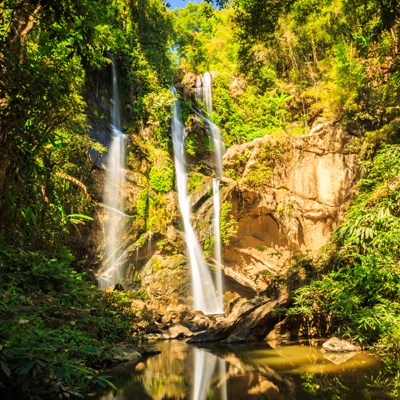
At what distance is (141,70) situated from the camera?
21.2 metres

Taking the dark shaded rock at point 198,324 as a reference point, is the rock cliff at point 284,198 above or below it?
above

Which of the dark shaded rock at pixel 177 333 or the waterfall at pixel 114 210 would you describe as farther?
the waterfall at pixel 114 210

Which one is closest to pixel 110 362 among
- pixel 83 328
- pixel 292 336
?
pixel 83 328

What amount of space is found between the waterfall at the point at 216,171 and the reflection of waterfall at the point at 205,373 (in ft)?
27.8

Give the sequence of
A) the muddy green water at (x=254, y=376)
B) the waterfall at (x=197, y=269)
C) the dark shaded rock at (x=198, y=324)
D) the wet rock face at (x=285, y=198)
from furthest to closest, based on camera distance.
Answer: the waterfall at (x=197, y=269) < the wet rock face at (x=285, y=198) < the dark shaded rock at (x=198, y=324) < the muddy green water at (x=254, y=376)

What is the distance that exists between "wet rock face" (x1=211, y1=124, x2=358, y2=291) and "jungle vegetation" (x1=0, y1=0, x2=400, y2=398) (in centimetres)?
135

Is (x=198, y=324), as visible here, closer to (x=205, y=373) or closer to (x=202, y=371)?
(x=202, y=371)

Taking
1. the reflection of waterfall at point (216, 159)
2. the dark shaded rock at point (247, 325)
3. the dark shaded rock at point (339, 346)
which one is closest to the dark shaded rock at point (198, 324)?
the dark shaded rock at point (247, 325)

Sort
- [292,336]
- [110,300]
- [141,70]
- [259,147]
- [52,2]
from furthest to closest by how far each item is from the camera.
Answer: [141,70] < [259,147] < [110,300] < [292,336] < [52,2]

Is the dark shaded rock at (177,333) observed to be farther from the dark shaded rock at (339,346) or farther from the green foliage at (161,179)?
the green foliage at (161,179)

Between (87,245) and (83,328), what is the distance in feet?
32.2

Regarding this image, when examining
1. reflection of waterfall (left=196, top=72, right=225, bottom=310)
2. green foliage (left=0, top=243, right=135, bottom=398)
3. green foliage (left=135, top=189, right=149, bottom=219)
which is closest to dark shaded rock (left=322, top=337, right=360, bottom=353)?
green foliage (left=0, top=243, right=135, bottom=398)

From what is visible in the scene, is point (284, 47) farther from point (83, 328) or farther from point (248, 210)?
point (83, 328)

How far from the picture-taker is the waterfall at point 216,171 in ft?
55.1
